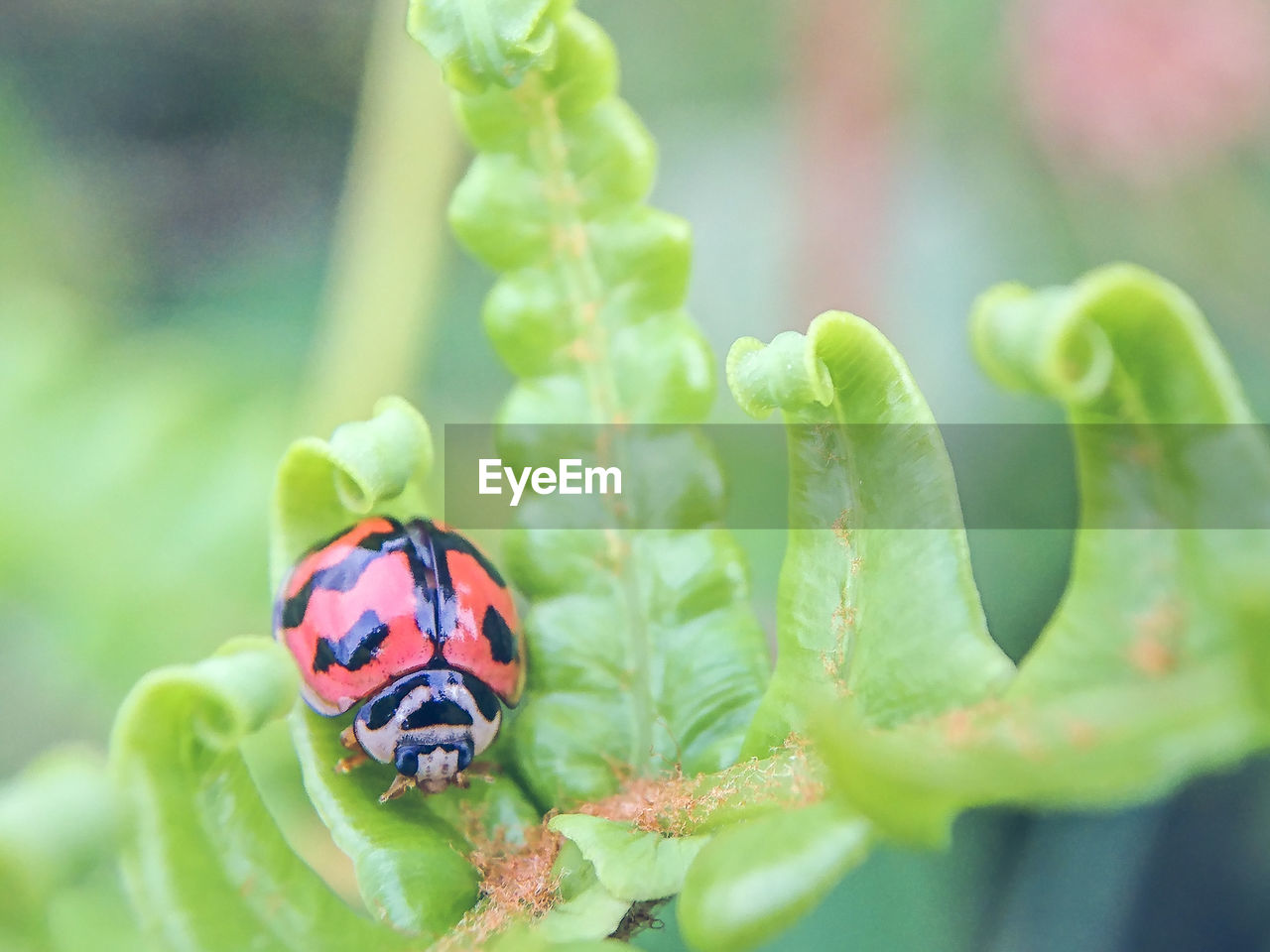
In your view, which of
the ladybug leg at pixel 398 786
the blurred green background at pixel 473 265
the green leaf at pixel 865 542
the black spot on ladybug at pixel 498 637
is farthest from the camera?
the blurred green background at pixel 473 265

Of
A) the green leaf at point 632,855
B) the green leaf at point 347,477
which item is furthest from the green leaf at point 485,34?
the green leaf at point 632,855

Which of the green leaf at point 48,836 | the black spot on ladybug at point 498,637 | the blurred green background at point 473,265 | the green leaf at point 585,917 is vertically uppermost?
the blurred green background at point 473,265

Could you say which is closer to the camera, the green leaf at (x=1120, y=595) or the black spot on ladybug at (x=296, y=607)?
the green leaf at (x=1120, y=595)

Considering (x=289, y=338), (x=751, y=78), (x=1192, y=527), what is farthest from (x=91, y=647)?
(x=751, y=78)

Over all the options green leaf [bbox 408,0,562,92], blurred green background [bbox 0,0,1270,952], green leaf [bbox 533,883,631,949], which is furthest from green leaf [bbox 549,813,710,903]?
blurred green background [bbox 0,0,1270,952]

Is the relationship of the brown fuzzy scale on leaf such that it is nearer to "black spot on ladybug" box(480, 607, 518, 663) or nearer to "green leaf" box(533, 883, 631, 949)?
"green leaf" box(533, 883, 631, 949)

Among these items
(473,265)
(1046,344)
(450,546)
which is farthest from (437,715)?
(473,265)

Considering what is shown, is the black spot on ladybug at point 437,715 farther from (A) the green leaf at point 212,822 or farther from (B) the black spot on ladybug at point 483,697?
(A) the green leaf at point 212,822

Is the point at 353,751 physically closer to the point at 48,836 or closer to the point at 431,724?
the point at 431,724
